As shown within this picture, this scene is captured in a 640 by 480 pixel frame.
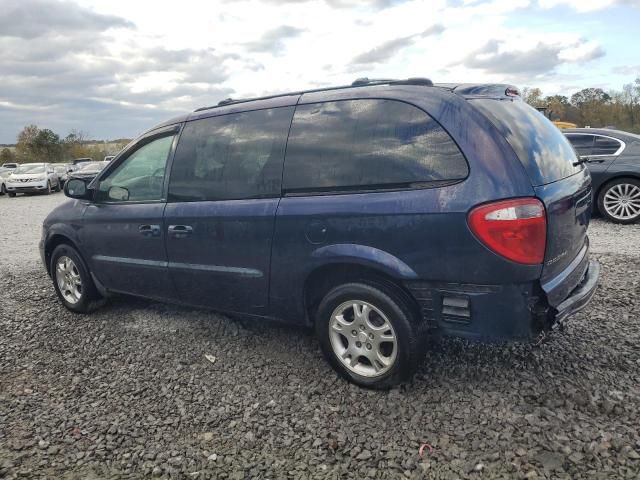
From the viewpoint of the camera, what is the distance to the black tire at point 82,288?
4633 millimetres

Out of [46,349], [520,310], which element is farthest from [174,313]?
[520,310]

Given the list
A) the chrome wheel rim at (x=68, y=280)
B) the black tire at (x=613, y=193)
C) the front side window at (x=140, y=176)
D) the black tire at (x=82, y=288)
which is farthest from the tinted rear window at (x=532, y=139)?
the black tire at (x=613, y=193)

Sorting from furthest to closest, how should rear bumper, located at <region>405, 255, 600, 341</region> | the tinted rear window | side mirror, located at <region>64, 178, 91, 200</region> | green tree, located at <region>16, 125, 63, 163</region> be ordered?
1. green tree, located at <region>16, 125, 63, 163</region>
2. side mirror, located at <region>64, 178, 91, 200</region>
3. the tinted rear window
4. rear bumper, located at <region>405, 255, 600, 341</region>

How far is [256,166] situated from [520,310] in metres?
1.90

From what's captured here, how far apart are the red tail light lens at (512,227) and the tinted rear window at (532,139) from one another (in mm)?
195

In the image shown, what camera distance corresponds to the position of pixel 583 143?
8.67 metres

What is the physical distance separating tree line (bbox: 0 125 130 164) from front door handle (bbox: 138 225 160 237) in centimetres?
5508

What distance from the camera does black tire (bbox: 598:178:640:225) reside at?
7.97m

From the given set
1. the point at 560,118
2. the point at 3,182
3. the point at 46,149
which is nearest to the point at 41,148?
the point at 46,149

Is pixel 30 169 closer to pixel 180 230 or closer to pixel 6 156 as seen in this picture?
pixel 180 230

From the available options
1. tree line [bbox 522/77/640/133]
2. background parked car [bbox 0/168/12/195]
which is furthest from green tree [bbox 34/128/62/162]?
tree line [bbox 522/77/640/133]

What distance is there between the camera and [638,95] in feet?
153

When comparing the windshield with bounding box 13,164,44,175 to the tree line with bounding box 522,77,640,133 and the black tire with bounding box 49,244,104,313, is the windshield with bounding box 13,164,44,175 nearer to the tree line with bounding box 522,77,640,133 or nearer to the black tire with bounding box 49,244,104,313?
the black tire with bounding box 49,244,104,313

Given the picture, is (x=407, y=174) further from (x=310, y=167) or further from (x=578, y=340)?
(x=578, y=340)
